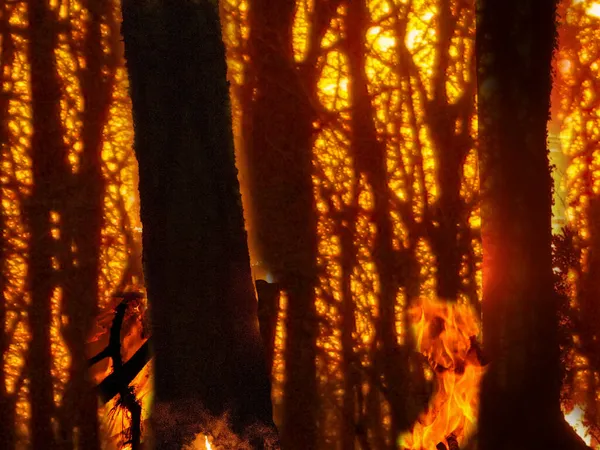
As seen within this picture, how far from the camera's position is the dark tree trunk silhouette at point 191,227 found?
86.4 inches

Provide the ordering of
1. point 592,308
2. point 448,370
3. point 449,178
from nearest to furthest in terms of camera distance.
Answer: point 448,370
point 449,178
point 592,308

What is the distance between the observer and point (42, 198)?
3.19 metres

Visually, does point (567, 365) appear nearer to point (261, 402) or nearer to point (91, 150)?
point (261, 402)

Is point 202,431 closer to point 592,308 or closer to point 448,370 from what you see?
point 448,370

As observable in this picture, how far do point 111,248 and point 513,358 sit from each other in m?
2.40

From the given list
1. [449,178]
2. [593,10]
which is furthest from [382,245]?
[593,10]

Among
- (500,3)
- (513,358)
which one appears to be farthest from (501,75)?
(513,358)

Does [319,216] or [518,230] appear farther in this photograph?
[319,216]

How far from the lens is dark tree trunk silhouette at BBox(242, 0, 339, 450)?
326 cm

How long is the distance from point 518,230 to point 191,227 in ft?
5.40

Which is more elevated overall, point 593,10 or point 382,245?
point 593,10

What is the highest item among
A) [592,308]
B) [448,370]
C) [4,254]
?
[4,254]

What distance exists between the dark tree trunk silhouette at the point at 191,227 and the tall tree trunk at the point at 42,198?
1.24 metres

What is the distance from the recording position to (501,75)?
2.70m
